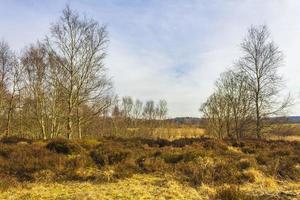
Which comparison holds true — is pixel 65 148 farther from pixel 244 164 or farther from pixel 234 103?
pixel 234 103

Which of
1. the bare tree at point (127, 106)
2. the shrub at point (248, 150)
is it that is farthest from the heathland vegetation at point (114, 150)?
the bare tree at point (127, 106)

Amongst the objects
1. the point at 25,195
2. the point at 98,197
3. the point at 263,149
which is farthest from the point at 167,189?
the point at 263,149

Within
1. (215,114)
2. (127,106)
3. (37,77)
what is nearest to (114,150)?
(37,77)

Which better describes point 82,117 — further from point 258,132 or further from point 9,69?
point 258,132

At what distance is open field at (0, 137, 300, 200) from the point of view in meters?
7.55

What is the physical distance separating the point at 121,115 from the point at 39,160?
53.9 metres

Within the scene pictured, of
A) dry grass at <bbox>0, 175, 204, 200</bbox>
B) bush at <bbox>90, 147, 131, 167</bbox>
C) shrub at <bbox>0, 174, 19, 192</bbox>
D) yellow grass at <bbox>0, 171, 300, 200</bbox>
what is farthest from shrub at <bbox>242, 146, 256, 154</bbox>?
shrub at <bbox>0, 174, 19, 192</bbox>

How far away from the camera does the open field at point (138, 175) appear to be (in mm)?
7547

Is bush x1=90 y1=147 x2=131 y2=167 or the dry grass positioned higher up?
bush x1=90 y1=147 x2=131 y2=167

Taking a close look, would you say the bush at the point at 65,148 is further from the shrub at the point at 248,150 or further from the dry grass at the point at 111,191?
the shrub at the point at 248,150

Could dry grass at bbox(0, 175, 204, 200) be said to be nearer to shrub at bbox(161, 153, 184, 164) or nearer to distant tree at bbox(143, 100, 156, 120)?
shrub at bbox(161, 153, 184, 164)

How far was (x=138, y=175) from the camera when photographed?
988 centimetres

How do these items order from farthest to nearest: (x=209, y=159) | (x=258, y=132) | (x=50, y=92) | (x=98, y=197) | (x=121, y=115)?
(x=121, y=115)
(x=50, y=92)
(x=258, y=132)
(x=209, y=159)
(x=98, y=197)

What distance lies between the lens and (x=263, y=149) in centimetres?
1538
